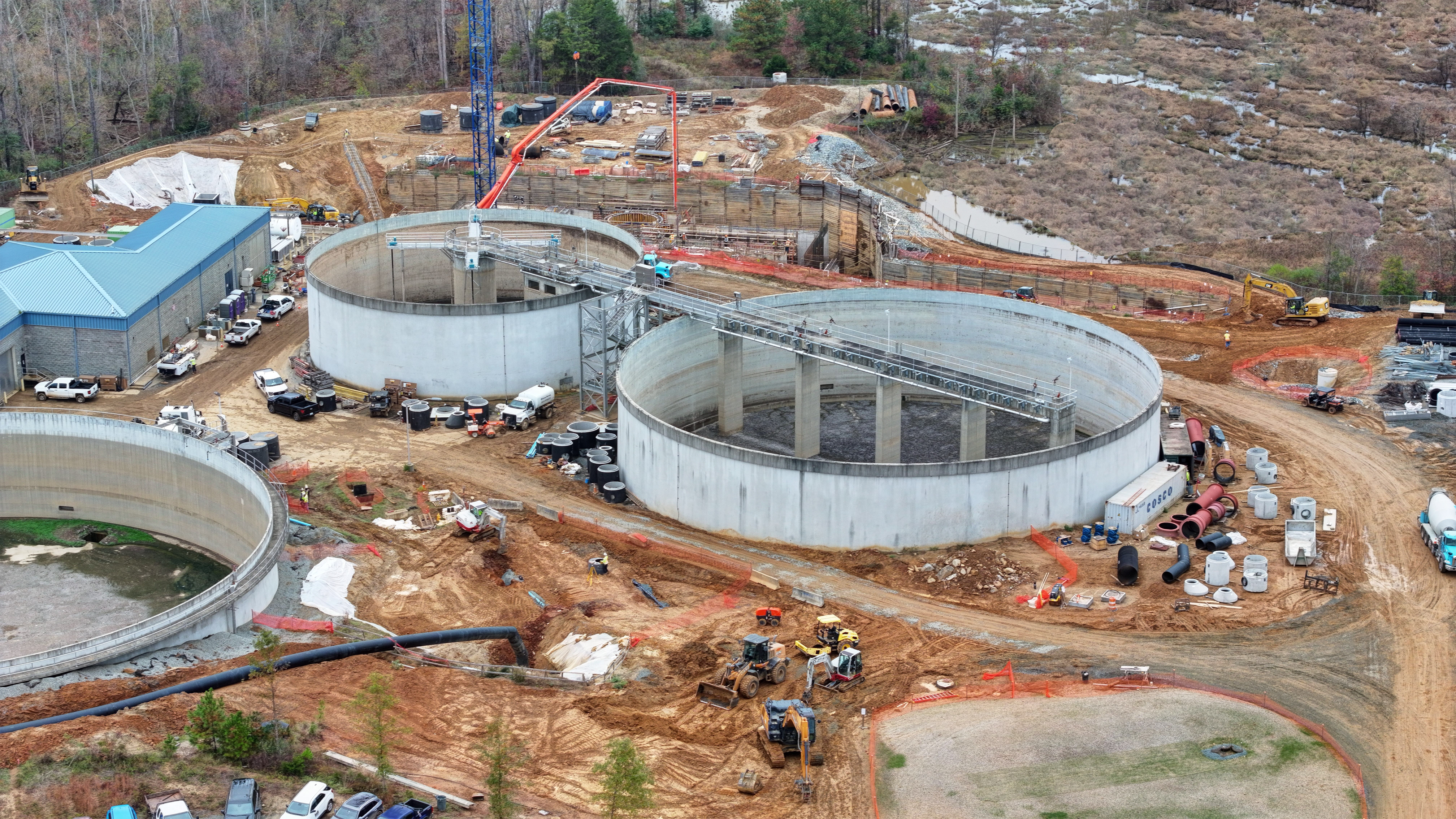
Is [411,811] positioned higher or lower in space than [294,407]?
lower

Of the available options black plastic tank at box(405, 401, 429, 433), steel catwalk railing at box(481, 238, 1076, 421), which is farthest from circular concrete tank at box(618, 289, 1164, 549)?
black plastic tank at box(405, 401, 429, 433)

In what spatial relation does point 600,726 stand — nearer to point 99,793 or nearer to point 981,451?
point 99,793

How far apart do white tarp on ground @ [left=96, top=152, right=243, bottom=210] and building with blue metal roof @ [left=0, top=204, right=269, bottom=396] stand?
78.0 feet

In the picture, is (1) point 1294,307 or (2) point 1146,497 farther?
(1) point 1294,307

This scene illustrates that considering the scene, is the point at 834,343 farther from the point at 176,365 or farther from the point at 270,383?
the point at 176,365

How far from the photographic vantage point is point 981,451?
8262 cm

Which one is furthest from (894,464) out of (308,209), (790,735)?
(308,209)

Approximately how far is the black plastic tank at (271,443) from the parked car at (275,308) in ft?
76.5

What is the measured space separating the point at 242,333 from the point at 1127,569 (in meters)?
59.2

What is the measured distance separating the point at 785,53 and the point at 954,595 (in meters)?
102

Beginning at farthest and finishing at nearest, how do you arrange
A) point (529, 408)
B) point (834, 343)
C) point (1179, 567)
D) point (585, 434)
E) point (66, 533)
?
point (529, 408) → point (585, 434) → point (66, 533) → point (834, 343) → point (1179, 567)

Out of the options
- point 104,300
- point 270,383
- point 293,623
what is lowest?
point 293,623

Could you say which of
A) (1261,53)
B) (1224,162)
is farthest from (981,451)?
(1261,53)

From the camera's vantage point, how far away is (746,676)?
6159cm
